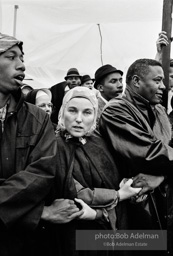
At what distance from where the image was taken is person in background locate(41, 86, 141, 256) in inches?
125

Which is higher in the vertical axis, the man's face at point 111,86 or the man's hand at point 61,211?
the man's face at point 111,86

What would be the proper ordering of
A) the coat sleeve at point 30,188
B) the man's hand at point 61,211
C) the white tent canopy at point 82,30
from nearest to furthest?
the coat sleeve at point 30,188 → the man's hand at point 61,211 → the white tent canopy at point 82,30

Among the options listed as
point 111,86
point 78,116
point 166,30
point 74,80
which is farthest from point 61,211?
point 74,80

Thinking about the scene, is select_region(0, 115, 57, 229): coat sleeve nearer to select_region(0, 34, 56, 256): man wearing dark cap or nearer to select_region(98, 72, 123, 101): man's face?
select_region(0, 34, 56, 256): man wearing dark cap

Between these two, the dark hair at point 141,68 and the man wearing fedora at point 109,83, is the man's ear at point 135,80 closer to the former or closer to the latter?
the dark hair at point 141,68

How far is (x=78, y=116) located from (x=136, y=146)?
514 mm

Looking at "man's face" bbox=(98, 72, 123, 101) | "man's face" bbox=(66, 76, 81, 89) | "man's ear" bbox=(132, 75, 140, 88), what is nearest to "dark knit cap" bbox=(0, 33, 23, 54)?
"man's ear" bbox=(132, 75, 140, 88)

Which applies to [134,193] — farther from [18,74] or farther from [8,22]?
[8,22]

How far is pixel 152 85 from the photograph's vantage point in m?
4.17

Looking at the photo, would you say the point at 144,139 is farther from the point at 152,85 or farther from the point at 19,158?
the point at 19,158

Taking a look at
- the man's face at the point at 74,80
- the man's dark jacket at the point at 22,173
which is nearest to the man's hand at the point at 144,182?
the man's dark jacket at the point at 22,173

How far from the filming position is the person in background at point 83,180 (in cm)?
317

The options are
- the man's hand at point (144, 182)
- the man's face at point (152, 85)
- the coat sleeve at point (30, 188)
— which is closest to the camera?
the coat sleeve at point (30, 188)

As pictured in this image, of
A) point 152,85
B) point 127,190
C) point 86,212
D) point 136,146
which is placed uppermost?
point 152,85
